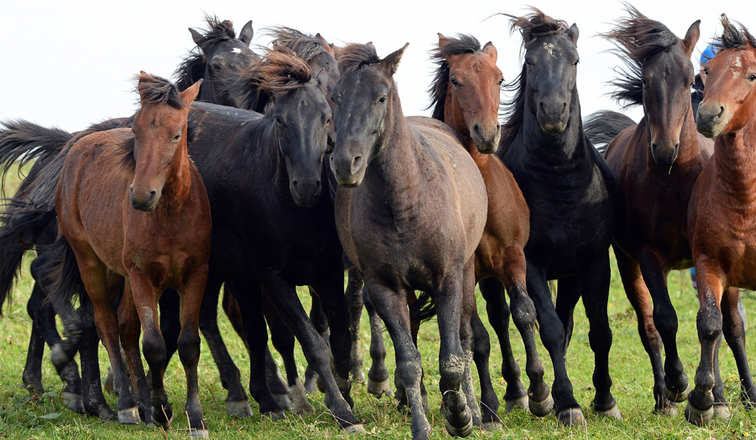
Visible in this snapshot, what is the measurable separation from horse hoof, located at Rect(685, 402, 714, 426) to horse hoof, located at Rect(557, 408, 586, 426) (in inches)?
27.6

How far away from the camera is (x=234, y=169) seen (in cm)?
741

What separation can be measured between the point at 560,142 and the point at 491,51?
89 cm

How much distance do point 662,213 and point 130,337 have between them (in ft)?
13.4

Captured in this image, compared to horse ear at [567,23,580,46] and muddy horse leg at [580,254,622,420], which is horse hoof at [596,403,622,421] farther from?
horse ear at [567,23,580,46]

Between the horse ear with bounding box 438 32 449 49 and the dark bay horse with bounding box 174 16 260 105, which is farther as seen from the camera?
the dark bay horse with bounding box 174 16 260 105

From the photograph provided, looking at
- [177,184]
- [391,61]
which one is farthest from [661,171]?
[177,184]

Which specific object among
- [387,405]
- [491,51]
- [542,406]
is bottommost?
[387,405]

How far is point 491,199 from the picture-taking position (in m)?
7.07

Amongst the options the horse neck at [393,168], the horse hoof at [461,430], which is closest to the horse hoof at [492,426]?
the horse hoof at [461,430]

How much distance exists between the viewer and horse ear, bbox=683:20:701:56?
7.18m

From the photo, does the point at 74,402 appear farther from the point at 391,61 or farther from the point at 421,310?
the point at 391,61

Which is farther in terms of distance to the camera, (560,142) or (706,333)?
(560,142)

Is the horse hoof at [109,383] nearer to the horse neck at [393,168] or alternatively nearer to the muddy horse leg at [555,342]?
the muddy horse leg at [555,342]

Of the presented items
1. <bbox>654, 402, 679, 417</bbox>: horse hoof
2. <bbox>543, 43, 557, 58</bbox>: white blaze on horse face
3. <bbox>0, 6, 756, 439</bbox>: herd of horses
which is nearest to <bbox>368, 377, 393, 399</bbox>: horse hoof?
<bbox>0, 6, 756, 439</bbox>: herd of horses
